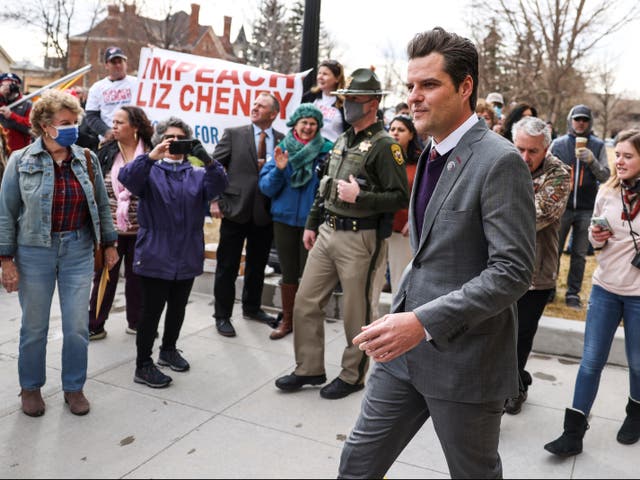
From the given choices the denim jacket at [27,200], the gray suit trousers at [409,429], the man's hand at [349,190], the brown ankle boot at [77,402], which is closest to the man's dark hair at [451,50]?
the gray suit trousers at [409,429]

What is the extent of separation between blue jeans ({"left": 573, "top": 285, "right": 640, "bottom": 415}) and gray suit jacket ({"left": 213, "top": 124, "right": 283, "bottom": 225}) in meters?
3.01

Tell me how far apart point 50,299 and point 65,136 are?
101 centimetres

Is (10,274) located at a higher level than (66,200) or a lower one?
lower

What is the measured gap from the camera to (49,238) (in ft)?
11.9

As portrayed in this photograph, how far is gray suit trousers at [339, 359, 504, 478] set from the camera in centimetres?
200

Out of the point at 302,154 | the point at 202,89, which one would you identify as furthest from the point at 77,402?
Answer: the point at 202,89

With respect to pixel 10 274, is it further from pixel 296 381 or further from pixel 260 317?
pixel 260 317

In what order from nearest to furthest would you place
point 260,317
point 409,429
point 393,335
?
point 393,335
point 409,429
point 260,317

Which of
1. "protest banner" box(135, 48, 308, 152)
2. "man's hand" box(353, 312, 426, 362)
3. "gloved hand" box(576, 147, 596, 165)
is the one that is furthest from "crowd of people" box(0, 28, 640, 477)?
"protest banner" box(135, 48, 308, 152)

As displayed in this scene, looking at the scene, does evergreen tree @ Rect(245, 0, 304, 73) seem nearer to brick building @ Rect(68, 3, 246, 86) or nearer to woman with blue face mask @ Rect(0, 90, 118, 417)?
brick building @ Rect(68, 3, 246, 86)

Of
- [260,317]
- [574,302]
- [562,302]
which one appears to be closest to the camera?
[260,317]

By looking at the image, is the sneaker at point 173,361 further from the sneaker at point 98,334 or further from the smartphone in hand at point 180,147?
the smartphone in hand at point 180,147

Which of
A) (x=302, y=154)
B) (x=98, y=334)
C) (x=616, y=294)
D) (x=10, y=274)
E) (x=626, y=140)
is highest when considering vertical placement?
(x=626, y=140)

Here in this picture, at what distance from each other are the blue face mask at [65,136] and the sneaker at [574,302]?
527cm
